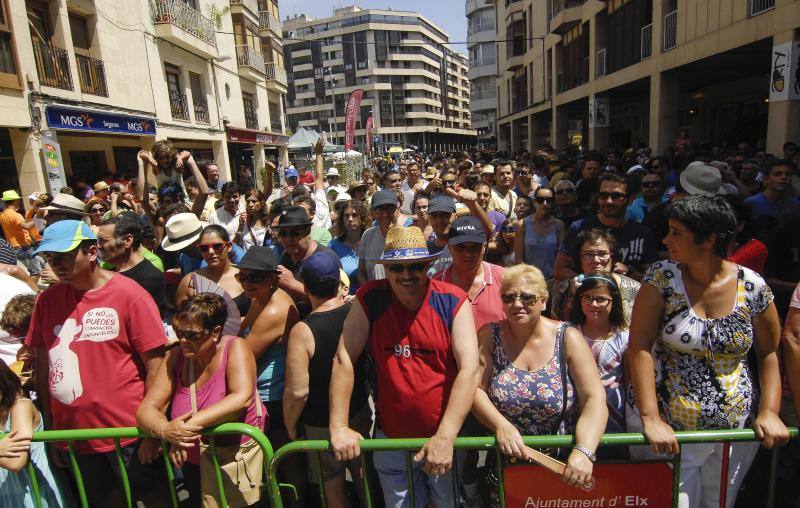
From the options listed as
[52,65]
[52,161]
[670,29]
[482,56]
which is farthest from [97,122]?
[482,56]

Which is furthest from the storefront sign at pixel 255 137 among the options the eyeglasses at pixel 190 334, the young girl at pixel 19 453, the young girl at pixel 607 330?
the young girl at pixel 607 330

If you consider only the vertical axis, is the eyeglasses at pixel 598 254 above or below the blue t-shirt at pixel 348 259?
above

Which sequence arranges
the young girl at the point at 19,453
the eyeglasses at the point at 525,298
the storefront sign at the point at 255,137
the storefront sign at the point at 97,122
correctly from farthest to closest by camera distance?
the storefront sign at the point at 255,137, the storefront sign at the point at 97,122, the young girl at the point at 19,453, the eyeglasses at the point at 525,298

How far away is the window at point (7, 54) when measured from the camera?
9.12 metres

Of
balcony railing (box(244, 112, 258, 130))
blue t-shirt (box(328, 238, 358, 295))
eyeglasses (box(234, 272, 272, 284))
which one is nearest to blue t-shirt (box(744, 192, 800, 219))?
blue t-shirt (box(328, 238, 358, 295))

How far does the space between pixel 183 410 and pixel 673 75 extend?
586 inches

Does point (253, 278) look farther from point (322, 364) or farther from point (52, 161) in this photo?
point (52, 161)

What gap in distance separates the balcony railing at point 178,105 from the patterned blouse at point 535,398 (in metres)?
16.2

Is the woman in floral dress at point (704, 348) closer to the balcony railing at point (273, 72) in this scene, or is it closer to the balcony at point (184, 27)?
the balcony at point (184, 27)

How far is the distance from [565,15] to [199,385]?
21568mm

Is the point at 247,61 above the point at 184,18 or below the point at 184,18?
below

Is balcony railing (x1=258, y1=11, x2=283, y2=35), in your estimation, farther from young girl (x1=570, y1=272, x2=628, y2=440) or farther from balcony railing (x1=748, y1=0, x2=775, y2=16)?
young girl (x1=570, y1=272, x2=628, y2=440)

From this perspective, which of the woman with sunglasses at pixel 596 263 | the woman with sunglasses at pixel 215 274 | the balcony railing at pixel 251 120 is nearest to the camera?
the woman with sunglasses at pixel 596 263

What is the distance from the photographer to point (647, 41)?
13570 millimetres
